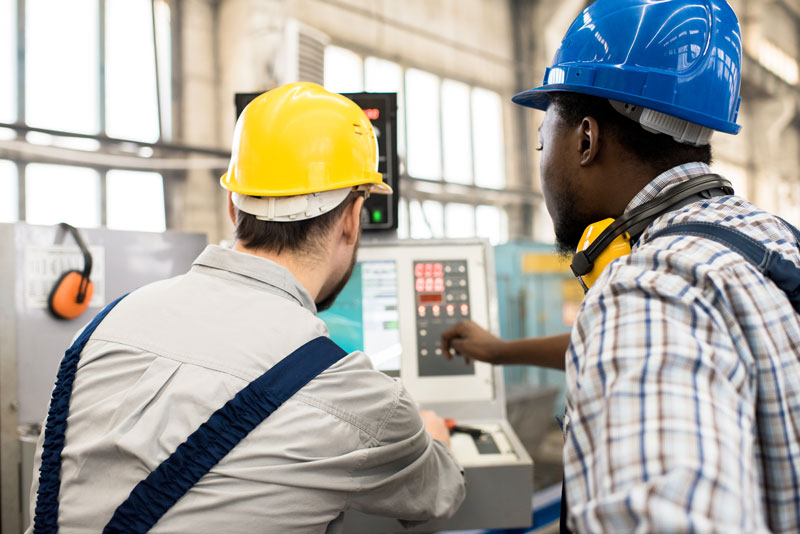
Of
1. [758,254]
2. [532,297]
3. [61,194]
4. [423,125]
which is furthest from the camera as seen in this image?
[423,125]

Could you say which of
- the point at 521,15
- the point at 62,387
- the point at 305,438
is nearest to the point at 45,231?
the point at 62,387

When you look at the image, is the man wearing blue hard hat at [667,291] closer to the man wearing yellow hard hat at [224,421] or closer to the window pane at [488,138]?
the man wearing yellow hard hat at [224,421]

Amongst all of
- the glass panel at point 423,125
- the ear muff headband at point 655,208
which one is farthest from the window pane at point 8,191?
the ear muff headband at point 655,208

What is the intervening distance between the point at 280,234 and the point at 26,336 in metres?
0.96

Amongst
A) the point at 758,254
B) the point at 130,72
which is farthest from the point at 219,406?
the point at 130,72

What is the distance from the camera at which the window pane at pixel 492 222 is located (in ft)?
22.5

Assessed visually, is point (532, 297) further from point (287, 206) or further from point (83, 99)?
point (287, 206)

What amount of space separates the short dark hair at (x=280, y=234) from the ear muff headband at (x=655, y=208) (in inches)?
20.4

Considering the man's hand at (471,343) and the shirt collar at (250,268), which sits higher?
the shirt collar at (250,268)

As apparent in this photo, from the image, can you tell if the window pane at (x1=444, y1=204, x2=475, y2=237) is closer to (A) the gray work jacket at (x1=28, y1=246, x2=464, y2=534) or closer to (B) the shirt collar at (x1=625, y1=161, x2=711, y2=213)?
(A) the gray work jacket at (x1=28, y1=246, x2=464, y2=534)

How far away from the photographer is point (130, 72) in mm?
4648

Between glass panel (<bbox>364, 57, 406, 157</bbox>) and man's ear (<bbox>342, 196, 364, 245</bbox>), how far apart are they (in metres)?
4.62

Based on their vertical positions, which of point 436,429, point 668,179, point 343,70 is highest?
point 343,70

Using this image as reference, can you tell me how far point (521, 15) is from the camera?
288 inches
